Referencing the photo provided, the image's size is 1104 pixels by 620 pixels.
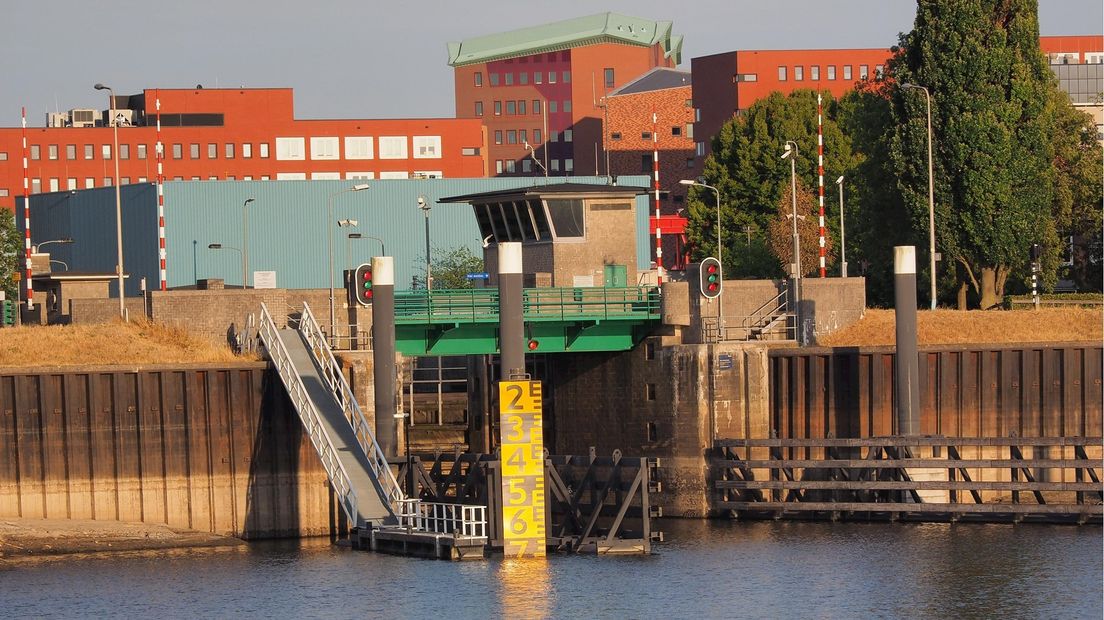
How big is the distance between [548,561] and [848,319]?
19.3 m

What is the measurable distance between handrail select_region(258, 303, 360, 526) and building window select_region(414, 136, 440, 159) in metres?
104

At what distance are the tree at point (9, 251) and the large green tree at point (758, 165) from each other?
4020 cm

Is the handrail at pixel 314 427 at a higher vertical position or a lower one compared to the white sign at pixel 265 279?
lower

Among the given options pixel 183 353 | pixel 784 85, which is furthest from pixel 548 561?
pixel 784 85

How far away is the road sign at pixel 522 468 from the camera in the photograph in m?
48.8

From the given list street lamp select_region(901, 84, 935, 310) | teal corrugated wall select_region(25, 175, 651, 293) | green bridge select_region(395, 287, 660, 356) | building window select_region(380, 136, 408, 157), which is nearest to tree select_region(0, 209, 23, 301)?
teal corrugated wall select_region(25, 175, 651, 293)

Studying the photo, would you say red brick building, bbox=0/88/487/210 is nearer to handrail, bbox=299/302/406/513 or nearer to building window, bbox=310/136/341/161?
building window, bbox=310/136/341/161

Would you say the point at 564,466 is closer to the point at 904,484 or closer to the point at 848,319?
the point at 904,484

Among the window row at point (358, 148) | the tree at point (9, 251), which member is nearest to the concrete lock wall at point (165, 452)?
the tree at point (9, 251)

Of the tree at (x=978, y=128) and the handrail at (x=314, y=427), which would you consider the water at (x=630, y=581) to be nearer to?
the handrail at (x=314, y=427)

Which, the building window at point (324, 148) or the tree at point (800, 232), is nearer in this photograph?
the tree at point (800, 232)

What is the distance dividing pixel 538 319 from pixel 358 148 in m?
102

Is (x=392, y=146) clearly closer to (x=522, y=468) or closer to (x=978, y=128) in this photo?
(x=978, y=128)

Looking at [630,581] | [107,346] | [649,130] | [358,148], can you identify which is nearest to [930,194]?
[630,581]
